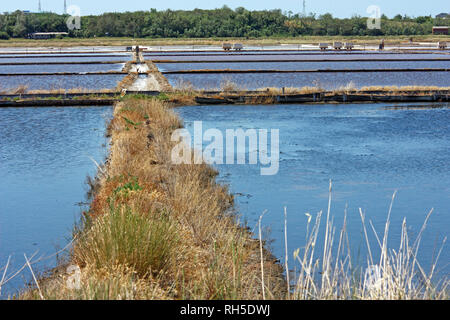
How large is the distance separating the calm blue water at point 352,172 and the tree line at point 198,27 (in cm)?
9853

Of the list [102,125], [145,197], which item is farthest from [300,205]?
[102,125]

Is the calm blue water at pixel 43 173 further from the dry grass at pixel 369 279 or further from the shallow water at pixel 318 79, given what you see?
the shallow water at pixel 318 79

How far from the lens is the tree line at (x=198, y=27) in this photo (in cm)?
12194

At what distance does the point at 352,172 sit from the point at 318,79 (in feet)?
85.3

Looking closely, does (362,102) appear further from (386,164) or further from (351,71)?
(351,71)

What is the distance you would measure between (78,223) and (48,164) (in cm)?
662

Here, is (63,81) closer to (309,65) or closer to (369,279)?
(309,65)

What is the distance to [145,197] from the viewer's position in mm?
9562

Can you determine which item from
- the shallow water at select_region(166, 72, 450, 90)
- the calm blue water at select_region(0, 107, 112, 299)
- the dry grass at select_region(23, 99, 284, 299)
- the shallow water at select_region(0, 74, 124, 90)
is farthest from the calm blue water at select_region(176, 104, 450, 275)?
the shallow water at select_region(0, 74, 124, 90)

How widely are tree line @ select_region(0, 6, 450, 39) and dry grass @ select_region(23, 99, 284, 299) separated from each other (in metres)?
111

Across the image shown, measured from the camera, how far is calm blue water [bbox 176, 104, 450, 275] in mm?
11461

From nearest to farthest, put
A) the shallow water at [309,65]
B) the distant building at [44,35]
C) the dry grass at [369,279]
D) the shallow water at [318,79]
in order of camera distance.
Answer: the dry grass at [369,279]
the shallow water at [318,79]
the shallow water at [309,65]
the distant building at [44,35]

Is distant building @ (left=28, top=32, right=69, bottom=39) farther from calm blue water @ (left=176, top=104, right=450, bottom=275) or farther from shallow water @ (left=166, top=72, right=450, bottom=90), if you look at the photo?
calm blue water @ (left=176, top=104, right=450, bottom=275)

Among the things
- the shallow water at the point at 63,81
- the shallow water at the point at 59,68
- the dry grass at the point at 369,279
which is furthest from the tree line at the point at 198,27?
the dry grass at the point at 369,279
